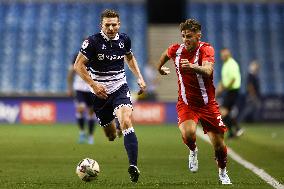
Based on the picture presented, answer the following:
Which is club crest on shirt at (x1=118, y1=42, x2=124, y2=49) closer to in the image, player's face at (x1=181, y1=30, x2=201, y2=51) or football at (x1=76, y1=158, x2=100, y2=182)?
player's face at (x1=181, y1=30, x2=201, y2=51)

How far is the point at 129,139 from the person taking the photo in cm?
1091

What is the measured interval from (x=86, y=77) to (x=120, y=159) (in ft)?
12.0

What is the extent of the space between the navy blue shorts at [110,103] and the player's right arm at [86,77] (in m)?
0.37

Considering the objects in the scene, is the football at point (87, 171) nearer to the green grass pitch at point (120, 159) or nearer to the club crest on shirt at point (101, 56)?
the green grass pitch at point (120, 159)

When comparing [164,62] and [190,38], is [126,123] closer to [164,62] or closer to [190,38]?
[164,62]

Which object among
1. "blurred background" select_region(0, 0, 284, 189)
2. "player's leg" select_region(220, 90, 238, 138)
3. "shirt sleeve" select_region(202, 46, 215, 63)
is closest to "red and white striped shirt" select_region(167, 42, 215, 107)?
"shirt sleeve" select_region(202, 46, 215, 63)

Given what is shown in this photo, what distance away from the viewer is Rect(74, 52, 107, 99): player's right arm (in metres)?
11.1

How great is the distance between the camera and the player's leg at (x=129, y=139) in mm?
10570

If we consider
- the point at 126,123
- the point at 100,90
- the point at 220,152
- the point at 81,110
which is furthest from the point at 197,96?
the point at 81,110

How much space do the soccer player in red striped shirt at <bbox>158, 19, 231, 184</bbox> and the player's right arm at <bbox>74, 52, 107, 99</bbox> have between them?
883 millimetres

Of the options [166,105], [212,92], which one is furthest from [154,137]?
[212,92]

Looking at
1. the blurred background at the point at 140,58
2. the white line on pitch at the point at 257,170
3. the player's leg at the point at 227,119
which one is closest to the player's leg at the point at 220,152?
the white line on pitch at the point at 257,170

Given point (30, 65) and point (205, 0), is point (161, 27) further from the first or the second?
point (30, 65)

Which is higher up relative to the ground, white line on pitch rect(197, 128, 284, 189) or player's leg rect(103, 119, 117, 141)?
player's leg rect(103, 119, 117, 141)
